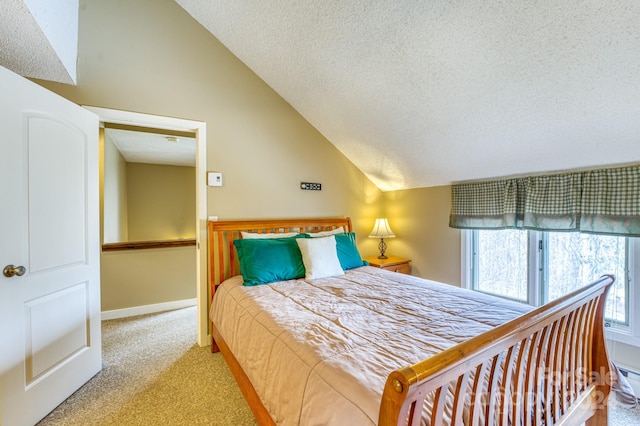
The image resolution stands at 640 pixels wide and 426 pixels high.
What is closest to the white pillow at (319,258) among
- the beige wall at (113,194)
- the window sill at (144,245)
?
the window sill at (144,245)

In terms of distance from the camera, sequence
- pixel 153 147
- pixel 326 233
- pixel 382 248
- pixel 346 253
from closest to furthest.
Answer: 1. pixel 346 253
2. pixel 326 233
3. pixel 382 248
4. pixel 153 147

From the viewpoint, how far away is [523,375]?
3.75 ft

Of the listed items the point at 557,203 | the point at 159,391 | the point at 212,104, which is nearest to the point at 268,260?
the point at 159,391

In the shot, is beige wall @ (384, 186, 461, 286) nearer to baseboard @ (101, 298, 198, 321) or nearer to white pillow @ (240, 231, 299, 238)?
white pillow @ (240, 231, 299, 238)

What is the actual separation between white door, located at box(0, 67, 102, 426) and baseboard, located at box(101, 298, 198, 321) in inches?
51.6

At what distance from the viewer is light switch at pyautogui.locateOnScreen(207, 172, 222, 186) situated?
2732 mm

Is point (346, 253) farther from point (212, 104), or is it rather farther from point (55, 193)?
point (55, 193)

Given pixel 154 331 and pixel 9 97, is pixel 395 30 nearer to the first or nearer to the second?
pixel 9 97

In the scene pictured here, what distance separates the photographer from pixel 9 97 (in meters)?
1.57

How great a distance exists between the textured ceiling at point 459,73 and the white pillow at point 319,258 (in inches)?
51.7

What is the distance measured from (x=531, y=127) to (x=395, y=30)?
1239mm

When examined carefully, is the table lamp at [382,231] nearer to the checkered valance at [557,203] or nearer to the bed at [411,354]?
the checkered valance at [557,203]

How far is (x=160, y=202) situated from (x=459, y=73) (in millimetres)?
4320

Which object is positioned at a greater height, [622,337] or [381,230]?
[381,230]
